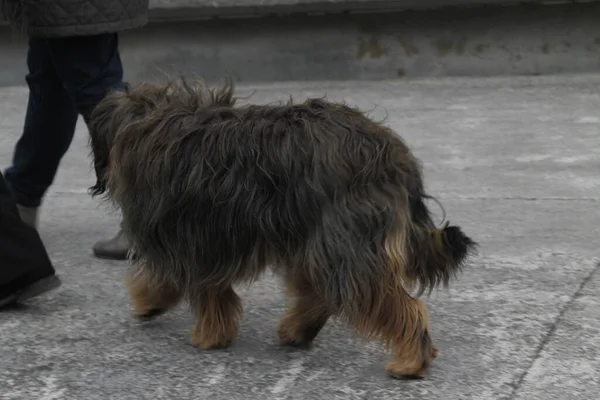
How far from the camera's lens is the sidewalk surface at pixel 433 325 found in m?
3.46

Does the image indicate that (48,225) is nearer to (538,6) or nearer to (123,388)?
(123,388)

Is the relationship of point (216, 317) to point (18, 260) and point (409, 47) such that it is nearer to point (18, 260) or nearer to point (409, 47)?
point (18, 260)

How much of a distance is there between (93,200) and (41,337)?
2175 millimetres

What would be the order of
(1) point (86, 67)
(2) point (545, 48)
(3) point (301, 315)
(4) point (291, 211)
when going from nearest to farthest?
(4) point (291, 211) → (3) point (301, 315) → (1) point (86, 67) → (2) point (545, 48)

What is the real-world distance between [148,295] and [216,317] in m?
0.35

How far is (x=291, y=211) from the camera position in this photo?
3.35 m

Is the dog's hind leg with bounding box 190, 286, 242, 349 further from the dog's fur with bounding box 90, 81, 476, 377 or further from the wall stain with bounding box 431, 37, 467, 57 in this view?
the wall stain with bounding box 431, 37, 467, 57

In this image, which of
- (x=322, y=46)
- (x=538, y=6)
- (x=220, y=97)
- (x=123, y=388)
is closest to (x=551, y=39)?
(x=538, y=6)

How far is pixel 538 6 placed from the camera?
862 cm

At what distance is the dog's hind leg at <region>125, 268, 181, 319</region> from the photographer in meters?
3.86

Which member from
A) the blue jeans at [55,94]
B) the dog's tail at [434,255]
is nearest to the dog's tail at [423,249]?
the dog's tail at [434,255]

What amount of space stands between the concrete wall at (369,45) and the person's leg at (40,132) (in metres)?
3.60

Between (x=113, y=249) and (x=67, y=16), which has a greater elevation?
(x=67, y=16)

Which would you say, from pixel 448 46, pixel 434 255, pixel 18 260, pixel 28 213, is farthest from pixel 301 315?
pixel 448 46
